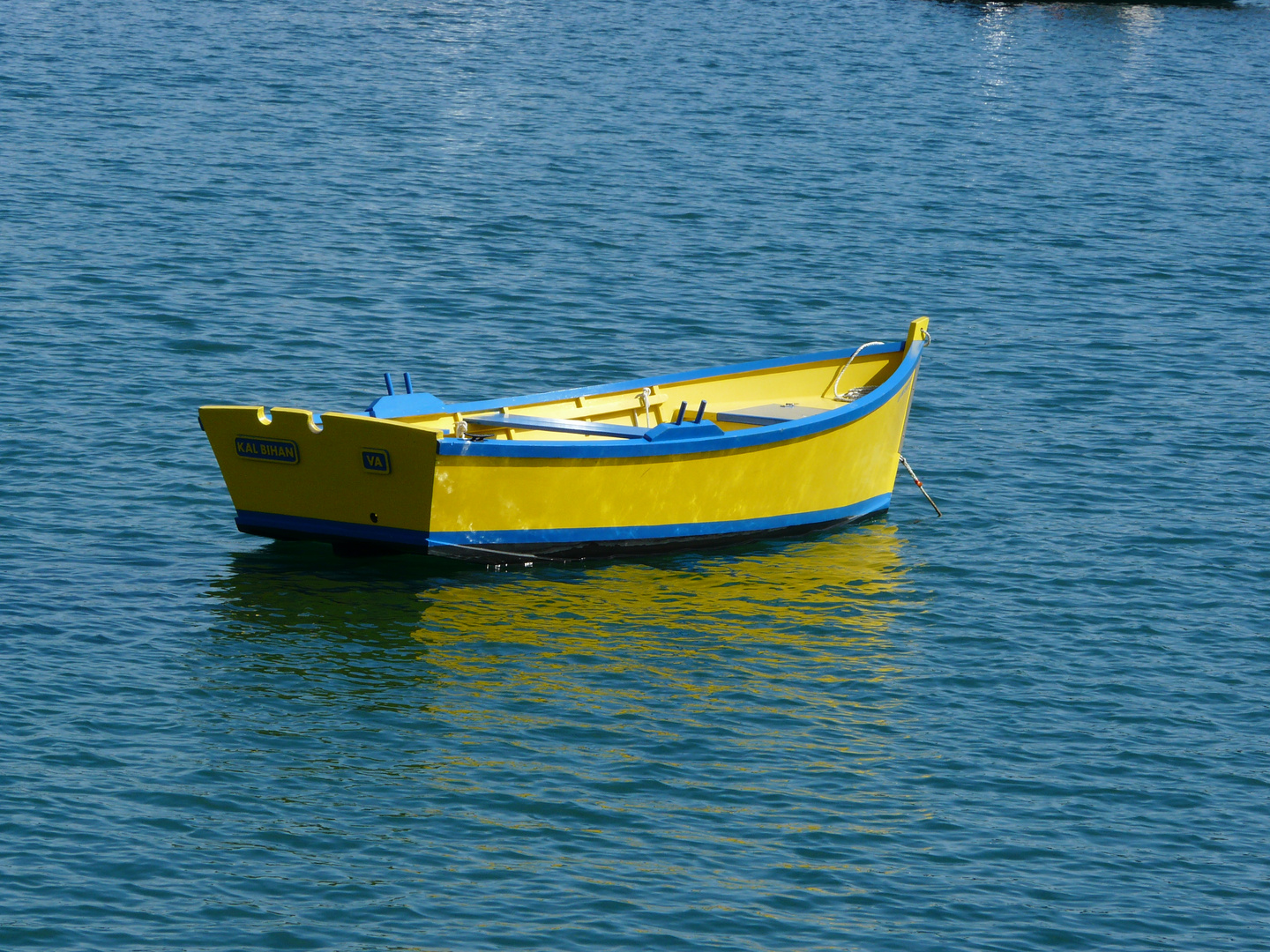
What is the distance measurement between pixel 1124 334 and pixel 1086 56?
36.3m

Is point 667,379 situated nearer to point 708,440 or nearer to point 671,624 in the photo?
point 708,440

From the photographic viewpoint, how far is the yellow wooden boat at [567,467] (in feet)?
48.9

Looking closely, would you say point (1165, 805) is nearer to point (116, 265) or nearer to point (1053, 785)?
point (1053, 785)

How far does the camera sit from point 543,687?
44.7 feet

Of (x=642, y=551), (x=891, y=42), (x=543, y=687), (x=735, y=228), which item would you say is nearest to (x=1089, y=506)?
(x=642, y=551)

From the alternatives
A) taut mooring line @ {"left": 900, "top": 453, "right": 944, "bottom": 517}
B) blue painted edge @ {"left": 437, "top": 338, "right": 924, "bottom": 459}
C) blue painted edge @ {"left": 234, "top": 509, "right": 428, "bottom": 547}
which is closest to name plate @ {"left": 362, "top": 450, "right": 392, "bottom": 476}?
blue painted edge @ {"left": 437, "top": 338, "right": 924, "bottom": 459}

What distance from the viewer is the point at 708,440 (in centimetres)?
1612

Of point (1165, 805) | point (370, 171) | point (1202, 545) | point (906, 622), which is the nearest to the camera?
point (1165, 805)

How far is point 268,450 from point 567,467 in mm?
2809

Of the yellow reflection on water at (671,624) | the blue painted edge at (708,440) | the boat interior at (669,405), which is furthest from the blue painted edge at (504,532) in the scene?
the boat interior at (669,405)

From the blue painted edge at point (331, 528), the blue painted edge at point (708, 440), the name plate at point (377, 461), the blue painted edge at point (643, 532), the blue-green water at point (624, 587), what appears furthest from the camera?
the blue painted edge at point (643, 532)

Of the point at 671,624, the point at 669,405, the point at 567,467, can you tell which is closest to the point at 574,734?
the point at 671,624

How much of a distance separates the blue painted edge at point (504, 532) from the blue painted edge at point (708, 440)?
0.85 m

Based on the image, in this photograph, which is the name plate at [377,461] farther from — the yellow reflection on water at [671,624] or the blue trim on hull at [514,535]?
the yellow reflection on water at [671,624]
